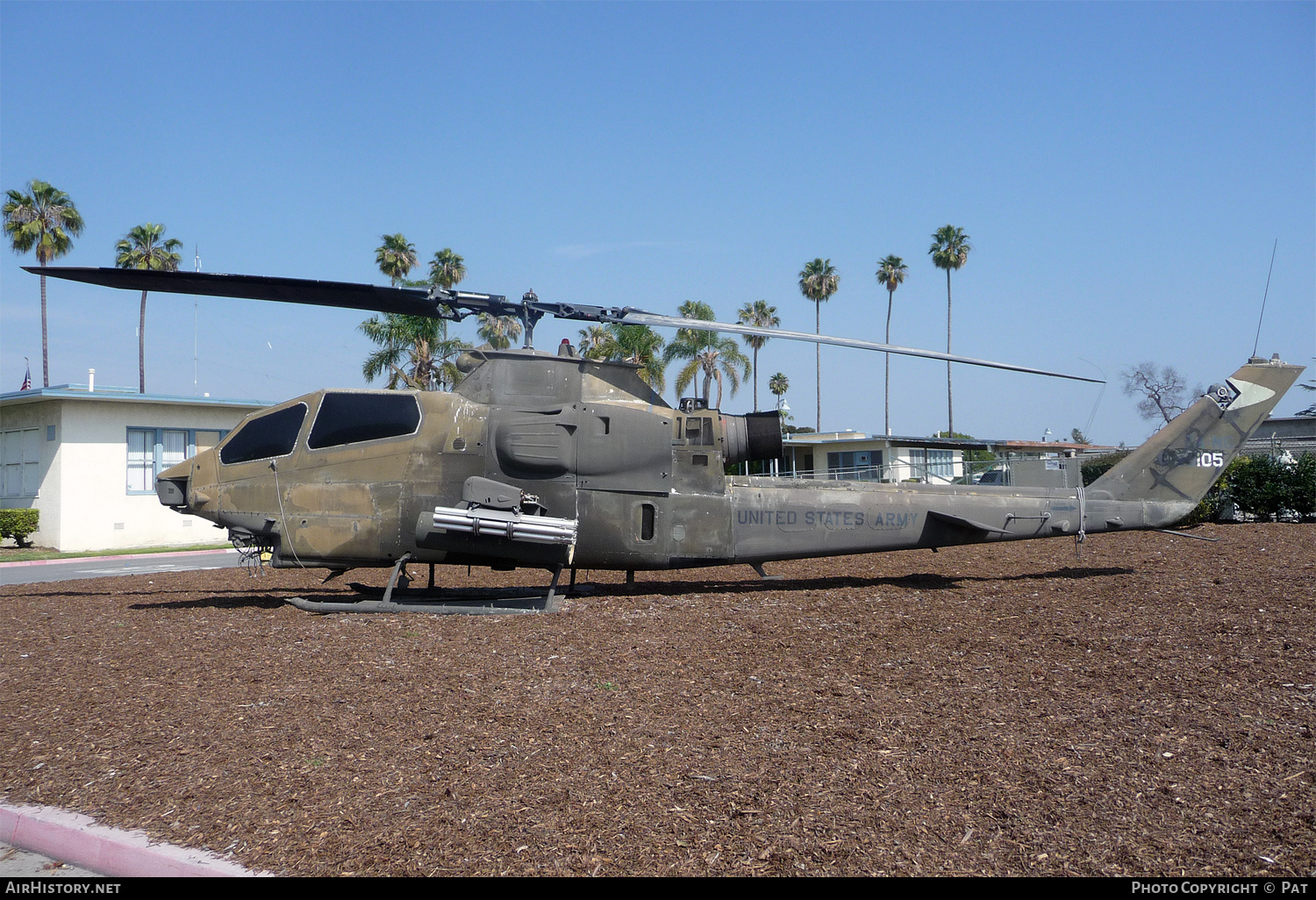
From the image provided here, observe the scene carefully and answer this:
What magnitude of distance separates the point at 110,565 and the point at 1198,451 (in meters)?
22.7

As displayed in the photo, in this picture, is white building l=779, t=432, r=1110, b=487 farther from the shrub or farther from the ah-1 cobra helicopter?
the shrub

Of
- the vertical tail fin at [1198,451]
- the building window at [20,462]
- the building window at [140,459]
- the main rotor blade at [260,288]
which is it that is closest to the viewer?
the main rotor blade at [260,288]

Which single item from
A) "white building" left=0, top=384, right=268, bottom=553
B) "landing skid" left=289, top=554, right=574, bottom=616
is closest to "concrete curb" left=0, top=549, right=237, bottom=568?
"white building" left=0, top=384, right=268, bottom=553

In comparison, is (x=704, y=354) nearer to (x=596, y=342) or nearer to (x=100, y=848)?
(x=596, y=342)

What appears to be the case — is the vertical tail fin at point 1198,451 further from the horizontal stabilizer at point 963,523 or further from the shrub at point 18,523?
the shrub at point 18,523

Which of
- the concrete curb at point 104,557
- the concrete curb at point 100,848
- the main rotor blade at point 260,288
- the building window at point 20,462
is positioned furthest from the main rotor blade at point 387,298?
the building window at point 20,462

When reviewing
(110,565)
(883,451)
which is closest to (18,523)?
(110,565)

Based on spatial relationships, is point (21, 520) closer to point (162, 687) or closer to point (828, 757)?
point (162, 687)

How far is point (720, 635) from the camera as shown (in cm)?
830

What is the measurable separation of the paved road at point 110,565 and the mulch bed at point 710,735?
9179 mm

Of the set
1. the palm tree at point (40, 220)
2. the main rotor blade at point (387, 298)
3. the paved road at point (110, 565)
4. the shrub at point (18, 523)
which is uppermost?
the palm tree at point (40, 220)

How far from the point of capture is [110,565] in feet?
66.4

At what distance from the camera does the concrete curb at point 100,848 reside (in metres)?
4.11
